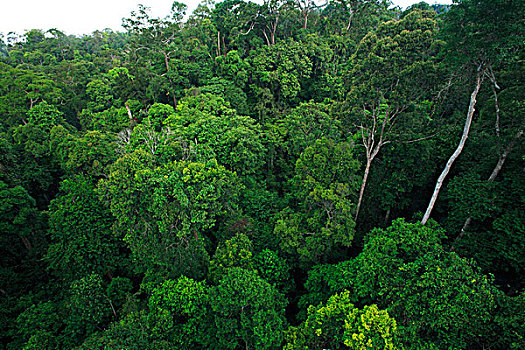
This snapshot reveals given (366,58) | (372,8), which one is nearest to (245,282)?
(366,58)

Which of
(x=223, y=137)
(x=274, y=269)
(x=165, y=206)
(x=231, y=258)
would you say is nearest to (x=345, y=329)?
(x=274, y=269)

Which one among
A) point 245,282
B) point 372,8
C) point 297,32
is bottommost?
point 245,282

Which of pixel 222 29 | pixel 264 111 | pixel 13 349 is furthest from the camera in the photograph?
pixel 222 29

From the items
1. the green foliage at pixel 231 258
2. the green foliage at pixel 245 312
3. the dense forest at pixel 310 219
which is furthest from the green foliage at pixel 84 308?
the green foliage at pixel 245 312

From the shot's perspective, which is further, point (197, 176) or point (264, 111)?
point (264, 111)

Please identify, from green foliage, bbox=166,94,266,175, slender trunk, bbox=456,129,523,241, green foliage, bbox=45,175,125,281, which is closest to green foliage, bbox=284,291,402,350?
slender trunk, bbox=456,129,523,241

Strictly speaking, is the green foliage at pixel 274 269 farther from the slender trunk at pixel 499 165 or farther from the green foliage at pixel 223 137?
the slender trunk at pixel 499 165

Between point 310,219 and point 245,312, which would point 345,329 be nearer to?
point 245,312

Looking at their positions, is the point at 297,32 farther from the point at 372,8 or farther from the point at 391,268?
the point at 391,268
